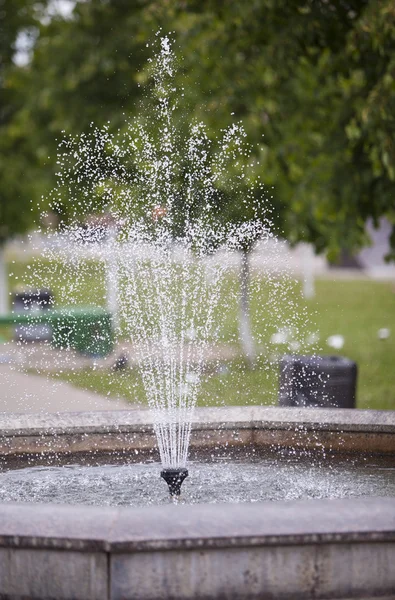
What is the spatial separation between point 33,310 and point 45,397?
20.4 feet

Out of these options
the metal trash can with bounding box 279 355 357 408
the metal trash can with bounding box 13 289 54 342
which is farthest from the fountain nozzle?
the metal trash can with bounding box 13 289 54 342

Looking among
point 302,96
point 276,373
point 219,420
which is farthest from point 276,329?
point 219,420

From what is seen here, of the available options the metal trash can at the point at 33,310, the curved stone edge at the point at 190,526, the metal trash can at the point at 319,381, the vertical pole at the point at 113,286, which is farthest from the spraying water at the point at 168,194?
the curved stone edge at the point at 190,526

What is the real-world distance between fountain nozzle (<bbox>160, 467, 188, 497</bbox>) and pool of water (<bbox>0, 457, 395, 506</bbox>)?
7 cm

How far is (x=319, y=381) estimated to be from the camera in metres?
7.74

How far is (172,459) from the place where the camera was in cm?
518

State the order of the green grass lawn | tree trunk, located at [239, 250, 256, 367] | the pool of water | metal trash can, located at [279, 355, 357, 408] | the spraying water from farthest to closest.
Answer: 1. tree trunk, located at [239, 250, 256, 367]
2. the spraying water
3. the green grass lawn
4. metal trash can, located at [279, 355, 357, 408]
5. the pool of water

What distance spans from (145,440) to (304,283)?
22714 mm

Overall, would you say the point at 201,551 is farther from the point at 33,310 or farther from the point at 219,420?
the point at 33,310

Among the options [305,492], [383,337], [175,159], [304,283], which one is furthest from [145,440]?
[304,283]

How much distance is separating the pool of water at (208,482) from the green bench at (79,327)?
27.1ft

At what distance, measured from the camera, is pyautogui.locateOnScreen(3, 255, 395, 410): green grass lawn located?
1116 cm

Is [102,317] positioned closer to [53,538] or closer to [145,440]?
[145,440]

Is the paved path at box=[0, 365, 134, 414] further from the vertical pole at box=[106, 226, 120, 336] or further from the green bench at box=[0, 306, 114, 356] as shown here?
the vertical pole at box=[106, 226, 120, 336]
